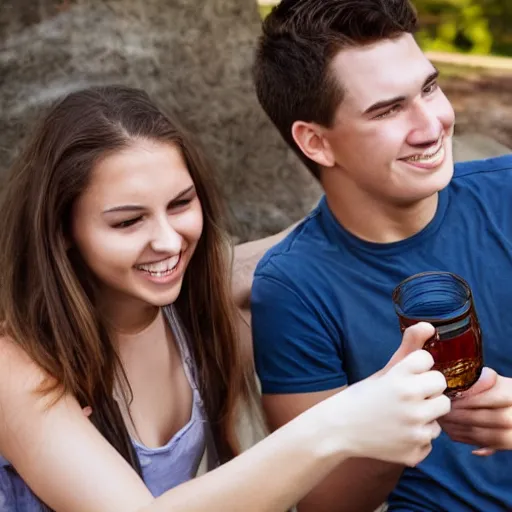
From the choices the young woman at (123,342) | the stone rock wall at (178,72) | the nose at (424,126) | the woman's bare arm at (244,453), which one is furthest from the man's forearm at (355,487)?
the stone rock wall at (178,72)

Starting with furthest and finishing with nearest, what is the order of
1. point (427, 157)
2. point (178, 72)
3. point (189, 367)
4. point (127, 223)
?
point (178, 72), point (189, 367), point (427, 157), point (127, 223)

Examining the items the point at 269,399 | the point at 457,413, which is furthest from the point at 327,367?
the point at 457,413

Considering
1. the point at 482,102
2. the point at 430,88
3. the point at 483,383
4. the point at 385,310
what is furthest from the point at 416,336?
the point at 482,102

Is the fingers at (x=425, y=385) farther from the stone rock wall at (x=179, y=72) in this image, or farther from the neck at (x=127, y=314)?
the stone rock wall at (x=179, y=72)

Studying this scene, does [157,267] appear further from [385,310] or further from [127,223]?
[385,310]

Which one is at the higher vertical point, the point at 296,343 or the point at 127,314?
the point at 127,314

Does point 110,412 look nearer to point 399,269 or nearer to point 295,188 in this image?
point 399,269

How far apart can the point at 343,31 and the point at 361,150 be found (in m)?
0.30

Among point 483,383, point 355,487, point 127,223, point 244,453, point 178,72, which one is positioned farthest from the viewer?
point 178,72

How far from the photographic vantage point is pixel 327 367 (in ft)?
7.88

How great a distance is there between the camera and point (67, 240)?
7.23 ft

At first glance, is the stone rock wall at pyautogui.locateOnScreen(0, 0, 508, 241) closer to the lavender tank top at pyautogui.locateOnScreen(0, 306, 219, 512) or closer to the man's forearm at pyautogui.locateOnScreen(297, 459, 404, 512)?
the lavender tank top at pyautogui.locateOnScreen(0, 306, 219, 512)

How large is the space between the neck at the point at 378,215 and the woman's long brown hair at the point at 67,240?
0.32 m

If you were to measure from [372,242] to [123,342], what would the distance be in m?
0.65
